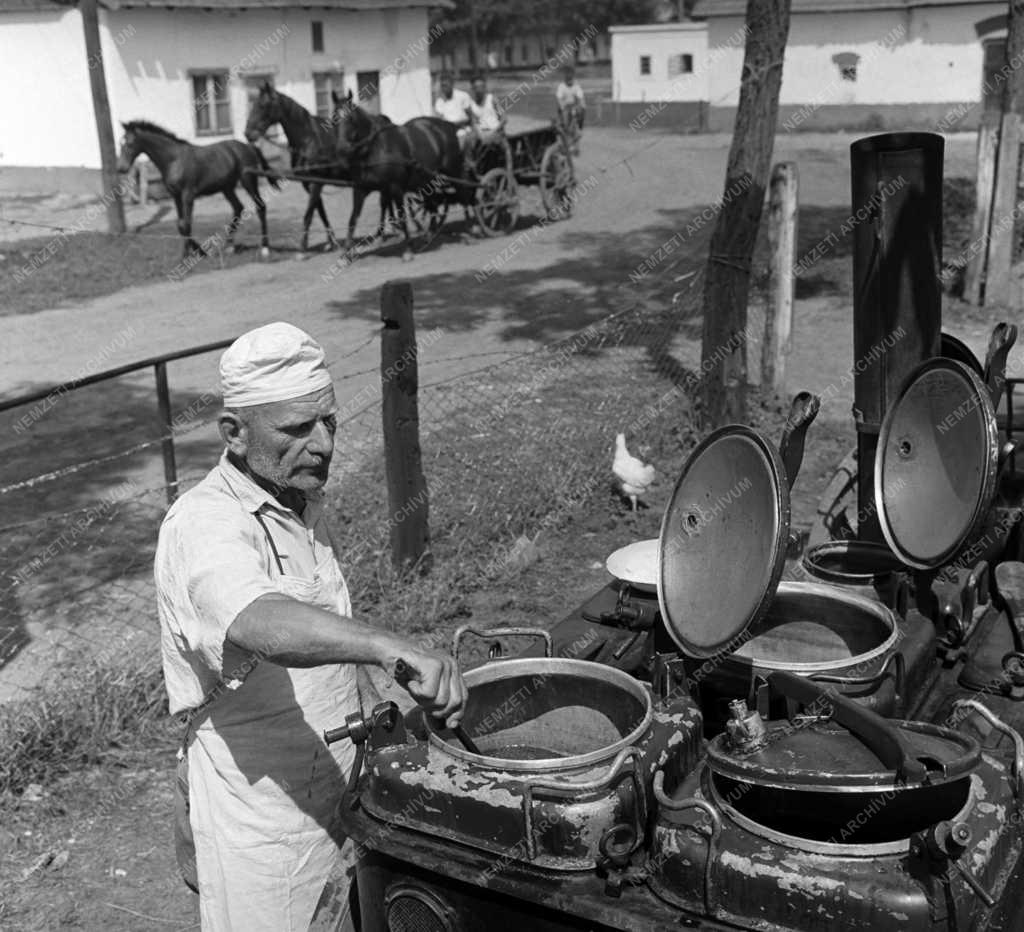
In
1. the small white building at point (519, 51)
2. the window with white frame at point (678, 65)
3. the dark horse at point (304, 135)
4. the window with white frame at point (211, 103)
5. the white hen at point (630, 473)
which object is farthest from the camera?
the small white building at point (519, 51)

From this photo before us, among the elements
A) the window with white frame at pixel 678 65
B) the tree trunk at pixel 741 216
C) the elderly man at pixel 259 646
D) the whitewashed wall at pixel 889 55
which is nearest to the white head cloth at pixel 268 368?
the elderly man at pixel 259 646

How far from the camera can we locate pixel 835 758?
2.26m

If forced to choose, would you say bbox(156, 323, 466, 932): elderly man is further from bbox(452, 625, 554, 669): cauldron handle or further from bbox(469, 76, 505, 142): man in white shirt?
bbox(469, 76, 505, 142): man in white shirt

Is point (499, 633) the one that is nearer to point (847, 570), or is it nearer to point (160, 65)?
point (847, 570)

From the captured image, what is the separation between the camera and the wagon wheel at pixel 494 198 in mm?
17031

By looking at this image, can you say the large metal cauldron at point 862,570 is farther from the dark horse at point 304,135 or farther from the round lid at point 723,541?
the dark horse at point 304,135

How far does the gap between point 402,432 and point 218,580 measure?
335 cm

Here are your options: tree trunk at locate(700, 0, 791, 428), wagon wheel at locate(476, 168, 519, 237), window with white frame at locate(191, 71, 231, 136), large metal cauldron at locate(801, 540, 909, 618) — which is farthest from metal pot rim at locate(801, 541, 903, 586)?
window with white frame at locate(191, 71, 231, 136)

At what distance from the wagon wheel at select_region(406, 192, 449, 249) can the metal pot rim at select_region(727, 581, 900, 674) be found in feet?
46.3

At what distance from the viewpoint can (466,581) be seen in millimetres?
6191

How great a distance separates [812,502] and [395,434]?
2721 millimetres

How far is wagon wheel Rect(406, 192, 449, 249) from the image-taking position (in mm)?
17108

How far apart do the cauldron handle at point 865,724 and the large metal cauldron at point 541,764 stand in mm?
226

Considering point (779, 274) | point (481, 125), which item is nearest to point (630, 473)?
point (779, 274)
